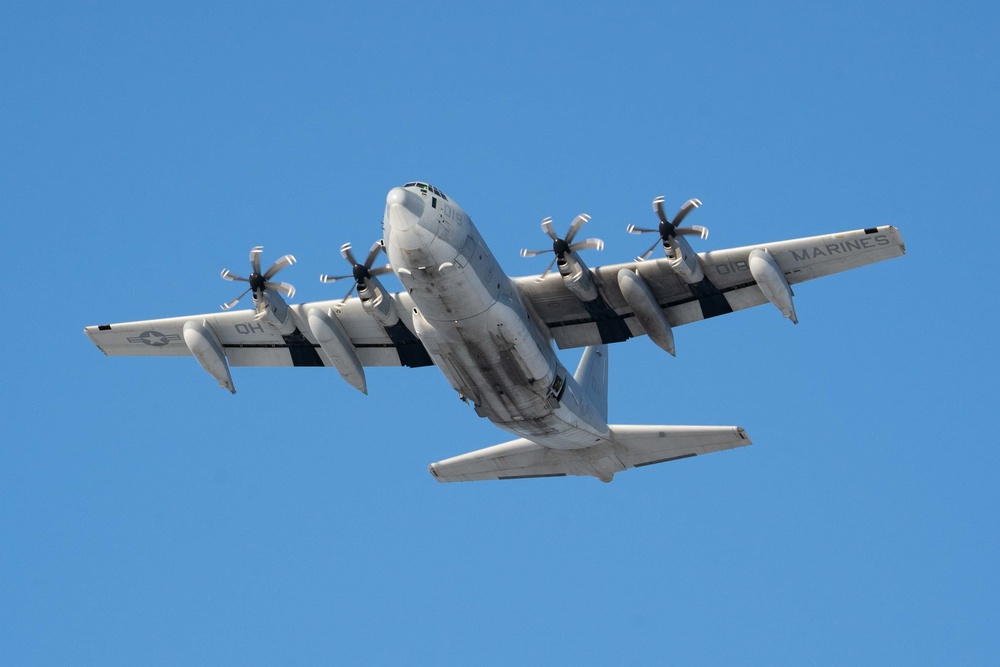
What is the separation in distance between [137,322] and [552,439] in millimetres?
12395

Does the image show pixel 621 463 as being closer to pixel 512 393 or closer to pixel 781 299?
pixel 512 393

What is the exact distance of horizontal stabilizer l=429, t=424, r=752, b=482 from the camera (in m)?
37.2

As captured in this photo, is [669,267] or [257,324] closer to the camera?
[669,267]

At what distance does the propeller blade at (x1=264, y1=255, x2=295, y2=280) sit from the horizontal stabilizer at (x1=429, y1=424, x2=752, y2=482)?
8.57m

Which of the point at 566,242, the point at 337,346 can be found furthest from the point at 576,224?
the point at 337,346

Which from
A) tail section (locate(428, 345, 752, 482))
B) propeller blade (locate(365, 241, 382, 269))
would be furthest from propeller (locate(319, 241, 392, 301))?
Result: tail section (locate(428, 345, 752, 482))

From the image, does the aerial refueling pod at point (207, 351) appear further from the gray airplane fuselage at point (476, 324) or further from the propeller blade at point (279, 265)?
the gray airplane fuselage at point (476, 324)

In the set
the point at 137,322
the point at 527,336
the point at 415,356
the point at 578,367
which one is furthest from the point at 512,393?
the point at 137,322

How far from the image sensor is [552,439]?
3709 cm

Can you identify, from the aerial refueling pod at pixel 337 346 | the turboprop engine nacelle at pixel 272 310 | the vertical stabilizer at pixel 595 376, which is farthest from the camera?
the vertical stabilizer at pixel 595 376

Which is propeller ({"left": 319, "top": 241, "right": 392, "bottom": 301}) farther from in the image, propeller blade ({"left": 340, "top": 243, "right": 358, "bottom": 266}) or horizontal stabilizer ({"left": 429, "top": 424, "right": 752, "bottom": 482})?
horizontal stabilizer ({"left": 429, "top": 424, "right": 752, "bottom": 482})

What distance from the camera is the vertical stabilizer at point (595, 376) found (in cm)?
4006

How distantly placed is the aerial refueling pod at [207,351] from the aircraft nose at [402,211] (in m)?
8.99

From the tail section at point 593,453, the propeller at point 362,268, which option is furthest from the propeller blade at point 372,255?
the tail section at point 593,453
